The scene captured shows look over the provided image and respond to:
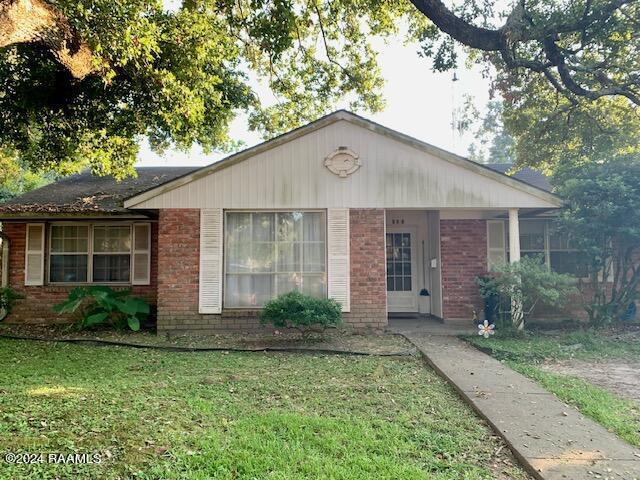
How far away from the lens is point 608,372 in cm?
652

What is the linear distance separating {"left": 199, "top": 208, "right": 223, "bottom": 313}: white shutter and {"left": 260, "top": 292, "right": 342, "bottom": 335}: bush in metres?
1.53

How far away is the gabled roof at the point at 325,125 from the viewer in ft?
30.0

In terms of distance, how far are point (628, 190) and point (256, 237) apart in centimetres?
773

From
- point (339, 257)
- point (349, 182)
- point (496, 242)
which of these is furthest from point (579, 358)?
point (349, 182)

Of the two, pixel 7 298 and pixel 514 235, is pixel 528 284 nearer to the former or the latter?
pixel 514 235

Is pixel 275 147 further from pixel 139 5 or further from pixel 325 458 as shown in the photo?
pixel 325 458

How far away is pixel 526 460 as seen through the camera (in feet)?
11.2

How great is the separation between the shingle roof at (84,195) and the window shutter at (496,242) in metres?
8.12

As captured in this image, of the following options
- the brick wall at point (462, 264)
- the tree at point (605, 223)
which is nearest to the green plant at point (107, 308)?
the brick wall at point (462, 264)

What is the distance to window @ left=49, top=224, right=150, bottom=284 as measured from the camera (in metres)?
11.0

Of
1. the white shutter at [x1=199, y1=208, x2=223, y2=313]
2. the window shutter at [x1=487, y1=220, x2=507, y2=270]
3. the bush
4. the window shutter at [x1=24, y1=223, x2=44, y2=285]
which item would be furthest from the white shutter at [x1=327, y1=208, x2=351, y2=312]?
the window shutter at [x1=24, y1=223, x2=44, y2=285]

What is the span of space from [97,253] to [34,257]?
1.51m

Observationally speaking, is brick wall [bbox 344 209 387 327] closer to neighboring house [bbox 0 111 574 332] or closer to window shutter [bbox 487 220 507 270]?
neighboring house [bbox 0 111 574 332]

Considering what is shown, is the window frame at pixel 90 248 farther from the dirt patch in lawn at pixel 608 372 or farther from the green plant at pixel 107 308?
the dirt patch in lawn at pixel 608 372
